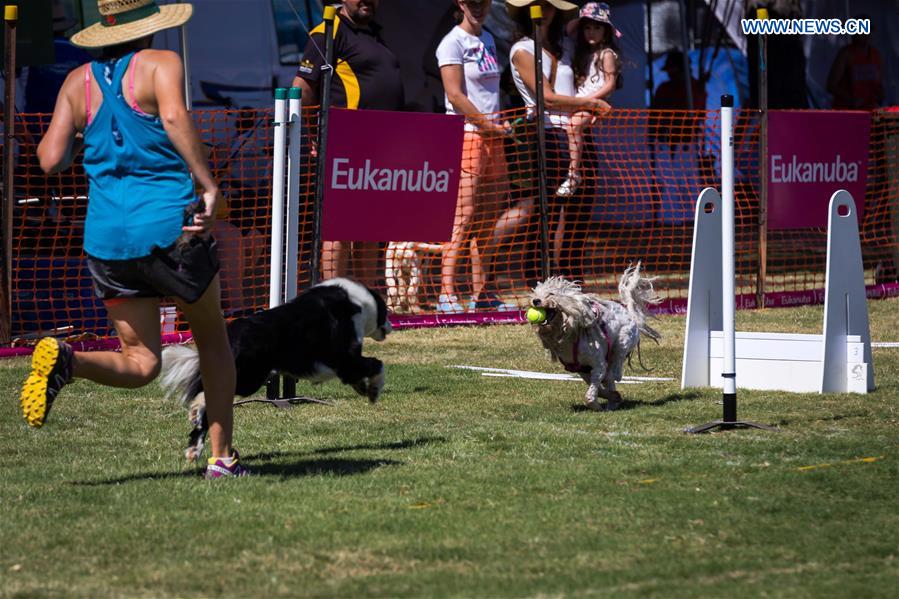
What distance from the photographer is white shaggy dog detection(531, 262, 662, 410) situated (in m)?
7.29

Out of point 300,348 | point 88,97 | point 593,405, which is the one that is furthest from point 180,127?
point 593,405

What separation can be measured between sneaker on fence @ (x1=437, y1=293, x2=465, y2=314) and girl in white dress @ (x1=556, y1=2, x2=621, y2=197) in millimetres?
1345

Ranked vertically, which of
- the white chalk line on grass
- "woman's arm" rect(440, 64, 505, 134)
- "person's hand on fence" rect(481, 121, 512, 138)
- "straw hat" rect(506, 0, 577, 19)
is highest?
"straw hat" rect(506, 0, 577, 19)

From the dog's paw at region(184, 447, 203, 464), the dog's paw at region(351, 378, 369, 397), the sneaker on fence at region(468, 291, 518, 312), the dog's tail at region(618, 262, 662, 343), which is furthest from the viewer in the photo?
the sneaker on fence at region(468, 291, 518, 312)

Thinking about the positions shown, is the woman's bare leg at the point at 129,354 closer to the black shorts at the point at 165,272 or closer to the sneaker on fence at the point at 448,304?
the black shorts at the point at 165,272

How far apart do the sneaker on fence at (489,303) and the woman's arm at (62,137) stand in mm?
6192

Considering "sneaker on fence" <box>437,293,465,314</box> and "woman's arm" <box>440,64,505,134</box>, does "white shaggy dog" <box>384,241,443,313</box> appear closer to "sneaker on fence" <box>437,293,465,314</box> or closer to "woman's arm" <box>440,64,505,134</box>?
"sneaker on fence" <box>437,293,465,314</box>

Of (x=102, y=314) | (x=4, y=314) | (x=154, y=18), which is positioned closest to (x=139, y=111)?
(x=154, y=18)

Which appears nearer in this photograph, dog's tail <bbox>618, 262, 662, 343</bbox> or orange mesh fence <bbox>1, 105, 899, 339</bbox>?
dog's tail <bbox>618, 262, 662, 343</bbox>

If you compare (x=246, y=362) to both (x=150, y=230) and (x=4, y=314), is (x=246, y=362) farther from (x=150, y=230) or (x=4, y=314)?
(x=4, y=314)

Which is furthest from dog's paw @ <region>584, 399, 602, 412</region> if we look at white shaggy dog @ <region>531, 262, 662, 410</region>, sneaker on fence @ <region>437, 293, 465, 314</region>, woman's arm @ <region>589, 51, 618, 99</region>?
woman's arm @ <region>589, 51, 618, 99</region>

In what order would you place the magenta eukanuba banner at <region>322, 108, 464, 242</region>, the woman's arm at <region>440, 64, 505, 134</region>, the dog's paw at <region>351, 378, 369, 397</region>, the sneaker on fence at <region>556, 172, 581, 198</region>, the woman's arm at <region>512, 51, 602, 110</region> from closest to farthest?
the dog's paw at <region>351, 378, 369, 397</region>
the magenta eukanuba banner at <region>322, 108, 464, 242</region>
the woman's arm at <region>440, 64, 505, 134</region>
the woman's arm at <region>512, 51, 602, 110</region>
the sneaker on fence at <region>556, 172, 581, 198</region>

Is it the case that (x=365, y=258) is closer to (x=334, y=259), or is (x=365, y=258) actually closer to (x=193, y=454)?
(x=334, y=259)

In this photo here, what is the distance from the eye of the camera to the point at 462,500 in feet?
17.1
